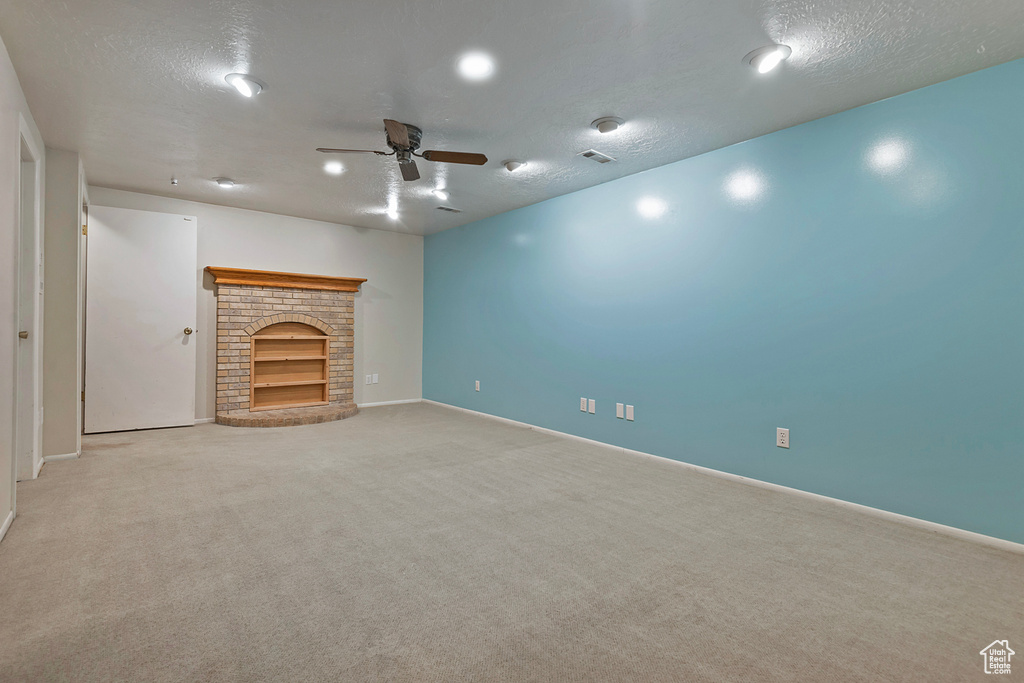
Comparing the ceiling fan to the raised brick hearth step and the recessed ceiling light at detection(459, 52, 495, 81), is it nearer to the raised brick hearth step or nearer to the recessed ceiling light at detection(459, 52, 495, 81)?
the recessed ceiling light at detection(459, 52, 495, 81)

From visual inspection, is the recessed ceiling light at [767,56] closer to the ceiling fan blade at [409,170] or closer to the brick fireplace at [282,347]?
the ceiling fan blade at [409,170]

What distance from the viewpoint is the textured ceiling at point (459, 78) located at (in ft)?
7.02

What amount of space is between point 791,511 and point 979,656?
1.31 m

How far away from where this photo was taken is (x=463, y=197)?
5078 millimetres

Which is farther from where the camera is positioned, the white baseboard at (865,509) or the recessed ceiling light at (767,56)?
the white baseboard at (865,509)

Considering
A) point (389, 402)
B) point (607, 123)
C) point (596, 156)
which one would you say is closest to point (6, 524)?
point (607, 123)

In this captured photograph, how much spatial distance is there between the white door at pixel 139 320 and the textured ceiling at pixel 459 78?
1125mm

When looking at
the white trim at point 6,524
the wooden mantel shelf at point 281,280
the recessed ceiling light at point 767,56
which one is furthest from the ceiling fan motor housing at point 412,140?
the wooden mantel shelf at point 281,280

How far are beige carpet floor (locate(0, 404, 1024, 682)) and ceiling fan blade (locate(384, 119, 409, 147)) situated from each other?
7.57 feet

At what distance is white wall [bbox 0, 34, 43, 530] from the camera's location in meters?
2.33

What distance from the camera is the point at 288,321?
604cm

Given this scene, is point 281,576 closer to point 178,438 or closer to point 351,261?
point 178,438

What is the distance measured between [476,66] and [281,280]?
4.34 m

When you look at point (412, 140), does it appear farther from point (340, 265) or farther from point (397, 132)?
point (340, 265)
